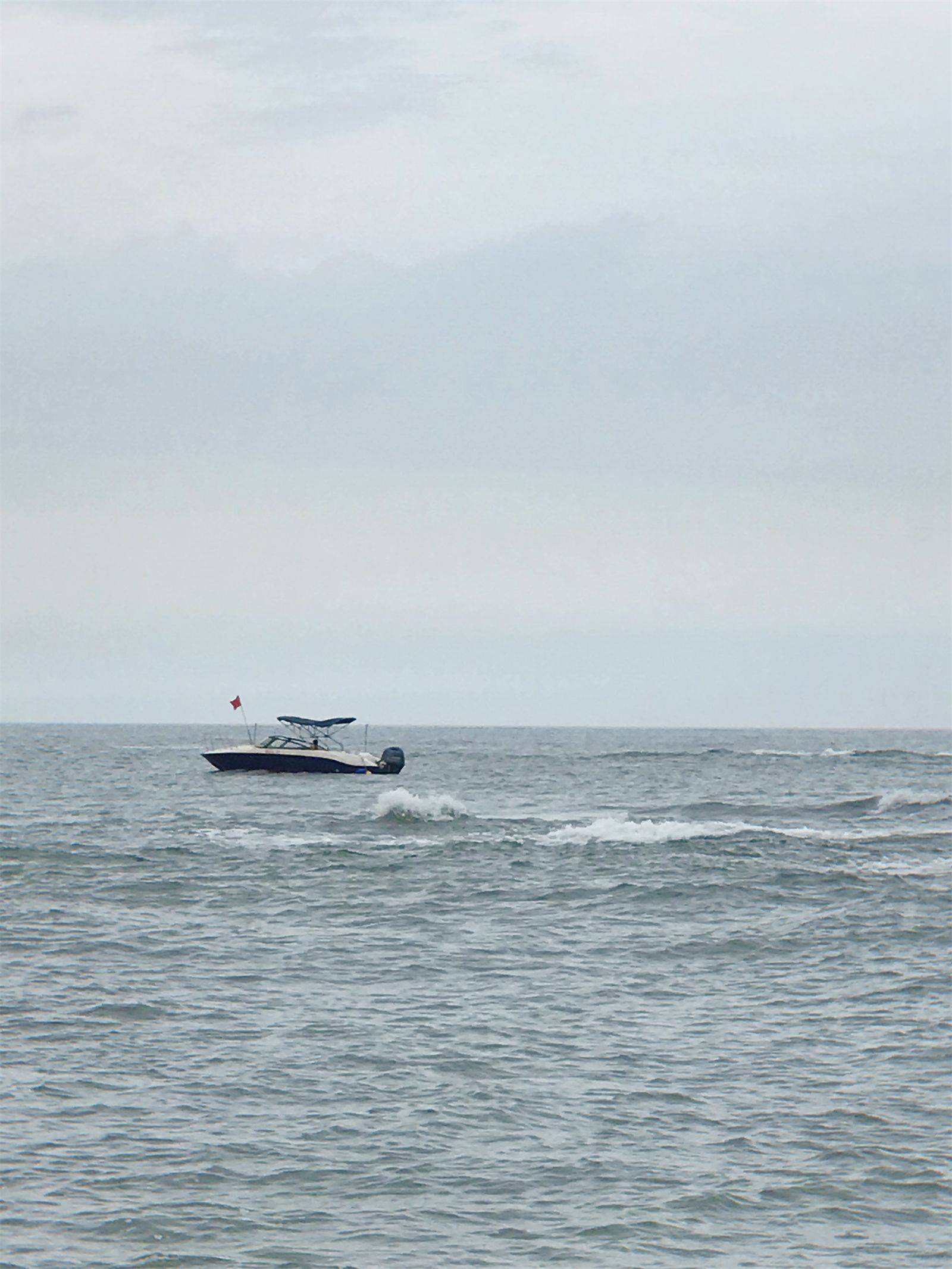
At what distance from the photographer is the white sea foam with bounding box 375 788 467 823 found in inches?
2393

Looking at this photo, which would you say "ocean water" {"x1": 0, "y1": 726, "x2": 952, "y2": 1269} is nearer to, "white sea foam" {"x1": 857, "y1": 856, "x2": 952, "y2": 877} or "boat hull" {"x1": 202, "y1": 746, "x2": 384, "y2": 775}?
"white sea foam" {"x1": 857, "y1": 856, "x2": 952, "y2": 877}

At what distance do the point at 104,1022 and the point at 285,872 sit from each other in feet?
61.3

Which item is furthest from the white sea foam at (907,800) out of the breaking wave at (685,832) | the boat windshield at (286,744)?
the boat windshield at (286,744)

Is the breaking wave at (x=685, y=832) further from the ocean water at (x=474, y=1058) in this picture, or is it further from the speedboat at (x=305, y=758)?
the speedboat at (x=305, y=758)

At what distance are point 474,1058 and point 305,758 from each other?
73421mm

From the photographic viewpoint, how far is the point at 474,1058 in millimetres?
20750

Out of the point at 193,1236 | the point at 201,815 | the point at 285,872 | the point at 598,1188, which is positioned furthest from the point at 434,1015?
the point at 201,815

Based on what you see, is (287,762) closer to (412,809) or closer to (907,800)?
(412,809)

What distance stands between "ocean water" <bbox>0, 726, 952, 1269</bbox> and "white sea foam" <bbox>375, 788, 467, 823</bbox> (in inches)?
543


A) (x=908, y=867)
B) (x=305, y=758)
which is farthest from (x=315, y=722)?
(x=908, y=867)

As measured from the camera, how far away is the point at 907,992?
1006 inches

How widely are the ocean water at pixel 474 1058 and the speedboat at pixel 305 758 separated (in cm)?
4606

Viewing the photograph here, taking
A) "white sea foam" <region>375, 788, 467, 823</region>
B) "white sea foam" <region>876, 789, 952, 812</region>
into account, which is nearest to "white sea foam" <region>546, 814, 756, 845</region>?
"white sea foam" <region>375, 788, 467, 823</region>

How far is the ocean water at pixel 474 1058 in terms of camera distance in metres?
14.6
